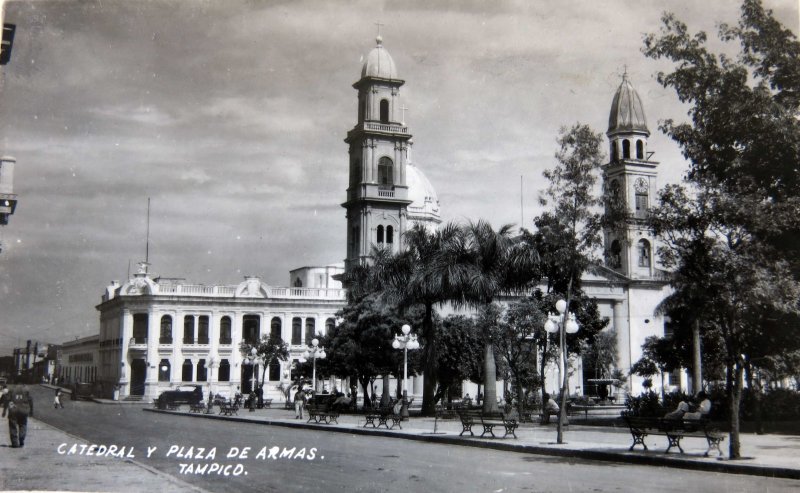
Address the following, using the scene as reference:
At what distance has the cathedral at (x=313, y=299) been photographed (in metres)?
61.3

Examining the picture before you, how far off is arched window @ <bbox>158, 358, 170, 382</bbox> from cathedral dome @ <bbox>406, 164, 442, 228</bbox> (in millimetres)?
25527

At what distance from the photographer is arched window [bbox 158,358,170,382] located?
208 feet

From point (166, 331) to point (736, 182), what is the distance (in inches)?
2152

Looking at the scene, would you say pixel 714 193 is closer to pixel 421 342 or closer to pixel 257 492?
pixel 257 492

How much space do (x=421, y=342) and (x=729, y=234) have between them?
26.5 meters

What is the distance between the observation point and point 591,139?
23484mm

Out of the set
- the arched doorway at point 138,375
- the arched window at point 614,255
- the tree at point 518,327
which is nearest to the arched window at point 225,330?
the arched doorway at point 138,375

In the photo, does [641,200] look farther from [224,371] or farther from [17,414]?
[17,414]

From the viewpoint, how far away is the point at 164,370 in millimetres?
63688

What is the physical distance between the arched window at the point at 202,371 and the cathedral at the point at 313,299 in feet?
0.26

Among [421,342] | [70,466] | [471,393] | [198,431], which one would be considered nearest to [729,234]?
[70,466]

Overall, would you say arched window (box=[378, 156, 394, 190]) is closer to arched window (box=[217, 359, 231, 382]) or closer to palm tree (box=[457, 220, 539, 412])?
arched window (box=[217, 359, 231, 382])

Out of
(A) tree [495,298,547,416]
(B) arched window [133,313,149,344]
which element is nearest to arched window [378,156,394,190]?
(B) arched window [133,313,149,344]

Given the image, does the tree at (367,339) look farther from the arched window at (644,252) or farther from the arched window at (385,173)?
the arched window at (644,252)
